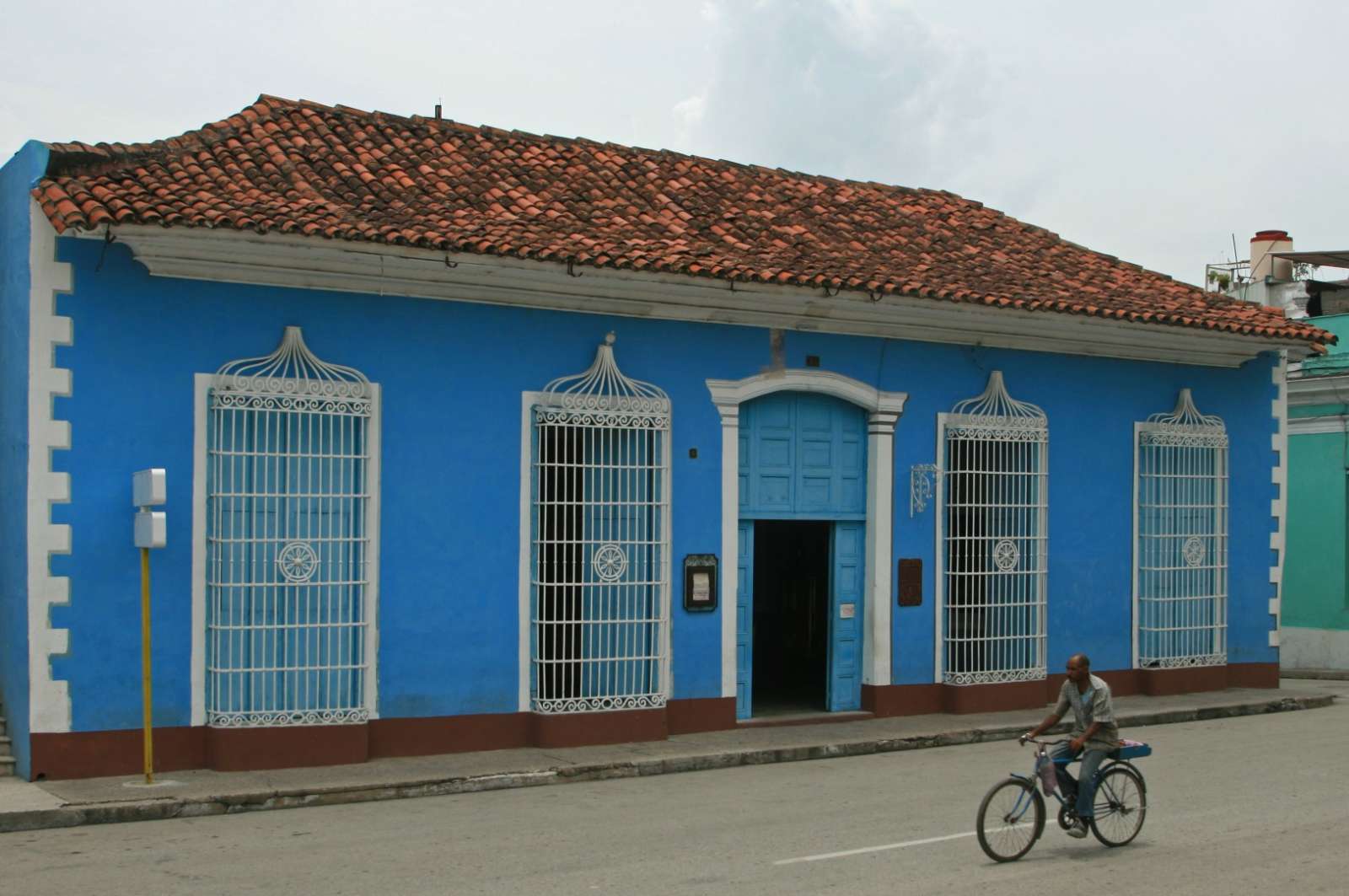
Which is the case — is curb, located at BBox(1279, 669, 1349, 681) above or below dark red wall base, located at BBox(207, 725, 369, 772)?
below

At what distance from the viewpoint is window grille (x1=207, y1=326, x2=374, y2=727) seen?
1112 centimetres

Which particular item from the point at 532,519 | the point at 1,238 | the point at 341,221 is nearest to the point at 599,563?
the point at 532,519

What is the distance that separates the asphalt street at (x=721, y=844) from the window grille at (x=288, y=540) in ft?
4.66

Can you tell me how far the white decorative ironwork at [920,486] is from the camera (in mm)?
14500

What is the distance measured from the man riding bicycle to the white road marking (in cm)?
58

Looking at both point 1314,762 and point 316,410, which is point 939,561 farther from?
point 316,410

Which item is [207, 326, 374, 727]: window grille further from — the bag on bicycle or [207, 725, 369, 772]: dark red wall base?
the bag on bicycle

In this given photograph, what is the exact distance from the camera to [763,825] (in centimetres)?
951

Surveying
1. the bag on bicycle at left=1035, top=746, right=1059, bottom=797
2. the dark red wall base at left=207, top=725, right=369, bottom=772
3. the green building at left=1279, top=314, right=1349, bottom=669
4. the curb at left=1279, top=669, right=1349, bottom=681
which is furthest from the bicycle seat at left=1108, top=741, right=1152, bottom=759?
the curb at left=1279, top=669, right=1349, bottom=681

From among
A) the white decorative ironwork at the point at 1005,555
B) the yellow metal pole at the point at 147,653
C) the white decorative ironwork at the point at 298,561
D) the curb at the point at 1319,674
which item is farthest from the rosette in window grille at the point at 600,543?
the curb at the point at 1319,674

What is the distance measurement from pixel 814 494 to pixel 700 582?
60.2 inches

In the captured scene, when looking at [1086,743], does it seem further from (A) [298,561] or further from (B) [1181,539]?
(B) [1181,539]

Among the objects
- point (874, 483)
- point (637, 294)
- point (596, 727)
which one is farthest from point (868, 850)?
point (874, 483)

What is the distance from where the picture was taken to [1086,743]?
8.61m
